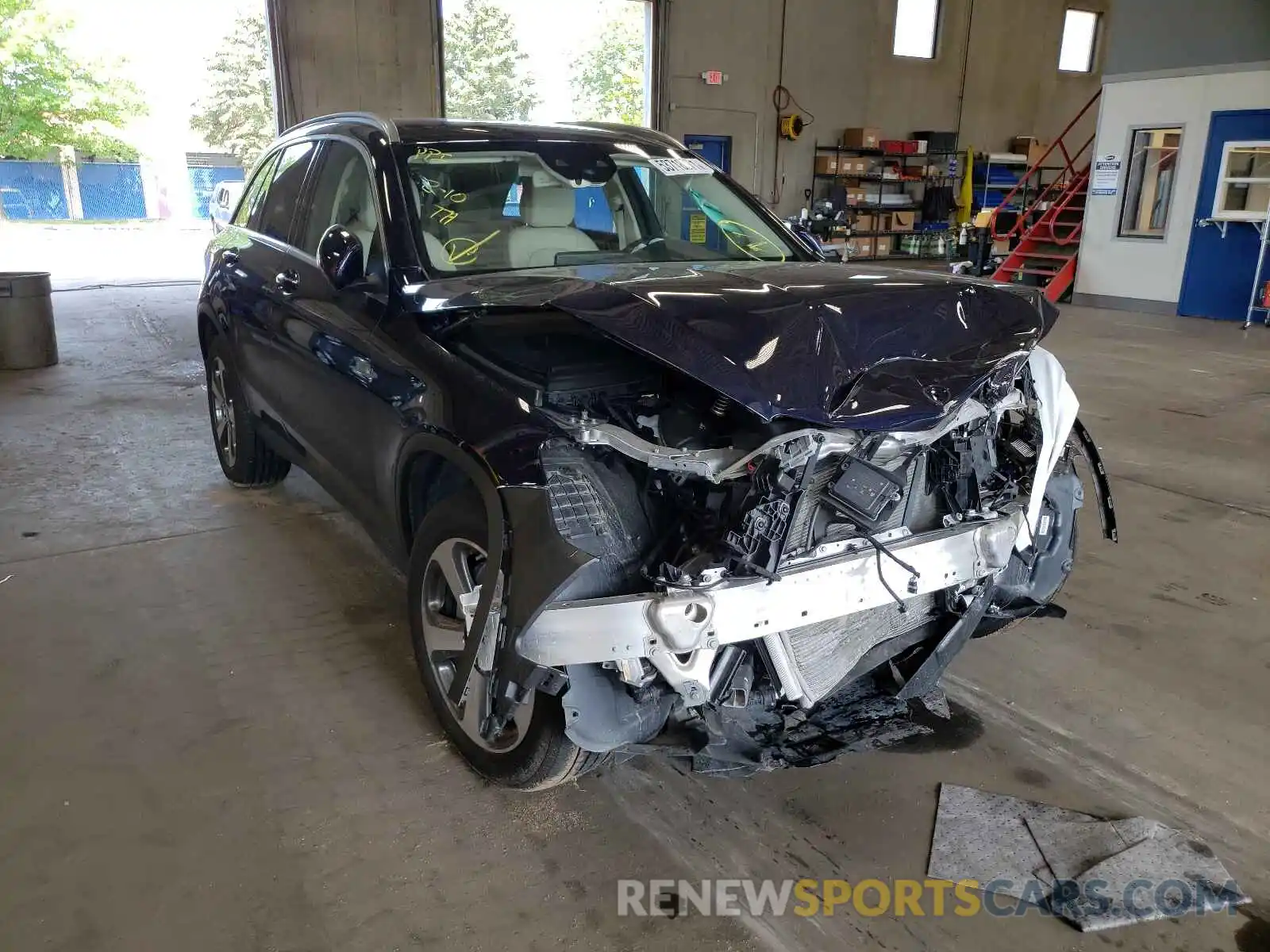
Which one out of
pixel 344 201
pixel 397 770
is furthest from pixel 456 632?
pixel 344 201

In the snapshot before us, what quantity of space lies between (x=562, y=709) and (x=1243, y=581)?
3.15 metres

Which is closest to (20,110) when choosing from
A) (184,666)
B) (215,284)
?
(215,284)

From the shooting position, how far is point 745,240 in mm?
3357

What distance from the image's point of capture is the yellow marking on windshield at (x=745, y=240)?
3285 millimetres

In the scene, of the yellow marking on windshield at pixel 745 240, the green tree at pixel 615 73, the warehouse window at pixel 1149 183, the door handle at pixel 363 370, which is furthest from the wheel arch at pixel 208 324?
the green tree at pixel 615 73

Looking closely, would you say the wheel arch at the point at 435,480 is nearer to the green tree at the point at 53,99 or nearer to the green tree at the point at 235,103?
the green tree at the point at 235,103

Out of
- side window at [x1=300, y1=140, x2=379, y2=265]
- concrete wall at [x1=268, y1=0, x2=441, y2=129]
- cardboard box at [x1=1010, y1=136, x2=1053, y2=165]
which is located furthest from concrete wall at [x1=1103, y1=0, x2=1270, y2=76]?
side window at [x1=300, y1=140, x2=379, y2=265]

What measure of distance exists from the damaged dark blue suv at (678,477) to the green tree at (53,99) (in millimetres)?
31620

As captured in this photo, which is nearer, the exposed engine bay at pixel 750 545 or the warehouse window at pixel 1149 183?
the exposed engine bay at pixel 750 545

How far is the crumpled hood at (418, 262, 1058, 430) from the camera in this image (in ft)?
5.97

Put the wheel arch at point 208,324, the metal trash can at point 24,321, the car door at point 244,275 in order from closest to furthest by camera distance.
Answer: the car door at point 244,275, the wheel arch at point 208,324, the metal trash can at point 24,321

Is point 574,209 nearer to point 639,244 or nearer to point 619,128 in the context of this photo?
point 639,244

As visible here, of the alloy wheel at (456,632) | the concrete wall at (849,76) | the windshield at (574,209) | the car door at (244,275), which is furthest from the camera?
the concrete wall at (849,76)

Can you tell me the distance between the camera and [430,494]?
2535mm
